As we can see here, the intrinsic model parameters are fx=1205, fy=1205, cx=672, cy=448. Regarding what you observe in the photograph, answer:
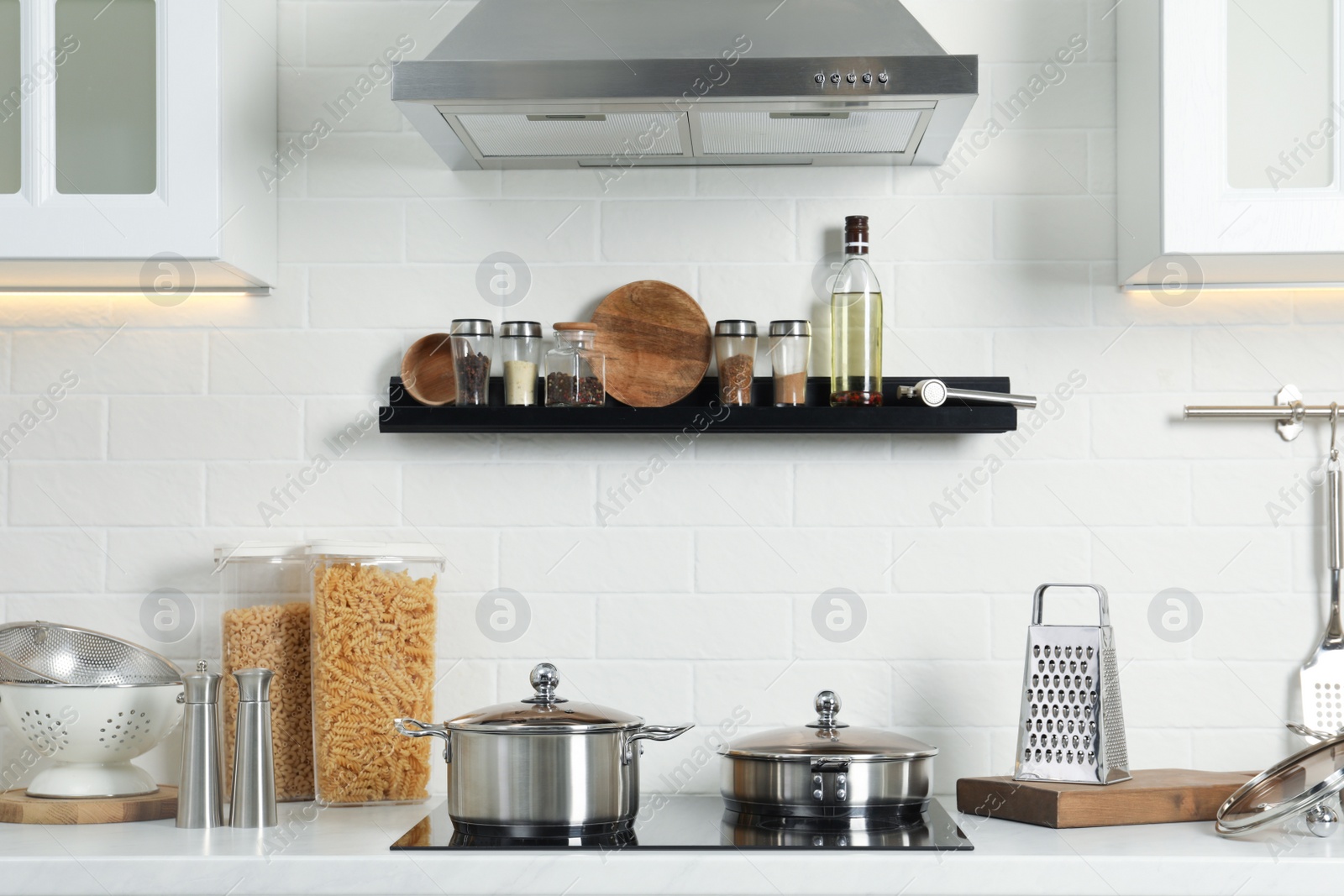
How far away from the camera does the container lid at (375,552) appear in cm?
169

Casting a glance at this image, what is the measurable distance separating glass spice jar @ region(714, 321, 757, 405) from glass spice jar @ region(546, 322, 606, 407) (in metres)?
0.18

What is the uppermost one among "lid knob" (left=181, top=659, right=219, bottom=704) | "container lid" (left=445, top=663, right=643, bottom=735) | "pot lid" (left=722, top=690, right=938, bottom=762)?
"lid knob" (left=181, top=659, right=219, bottom=704)

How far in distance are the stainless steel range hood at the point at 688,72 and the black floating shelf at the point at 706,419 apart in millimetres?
400

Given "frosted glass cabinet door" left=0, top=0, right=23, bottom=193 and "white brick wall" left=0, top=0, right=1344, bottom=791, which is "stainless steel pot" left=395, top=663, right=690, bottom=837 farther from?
"frosted glass cabinet door" left=0, top=0, right=23, bottom=193

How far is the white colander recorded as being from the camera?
5.25ft

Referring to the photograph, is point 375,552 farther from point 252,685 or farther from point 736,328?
point 736,328

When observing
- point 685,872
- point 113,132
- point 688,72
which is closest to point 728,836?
point 685,872

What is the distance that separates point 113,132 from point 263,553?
62 cm

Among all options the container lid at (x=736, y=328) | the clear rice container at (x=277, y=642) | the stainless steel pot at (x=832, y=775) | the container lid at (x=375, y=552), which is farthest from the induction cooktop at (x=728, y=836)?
the container lid at (x=736, y=328)

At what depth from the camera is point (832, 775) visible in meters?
1.53

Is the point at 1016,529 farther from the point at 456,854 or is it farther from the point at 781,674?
the point at 456,854

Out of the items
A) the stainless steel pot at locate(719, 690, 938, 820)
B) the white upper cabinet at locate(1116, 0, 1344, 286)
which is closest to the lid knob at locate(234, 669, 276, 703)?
the stainless steel pot at locate(719, 690, 938, 820)

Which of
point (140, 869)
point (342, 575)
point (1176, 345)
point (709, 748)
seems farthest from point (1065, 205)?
point (140, 869)

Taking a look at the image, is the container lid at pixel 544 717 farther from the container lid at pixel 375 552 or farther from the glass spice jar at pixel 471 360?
the glass spice jar at pixel 471 360
